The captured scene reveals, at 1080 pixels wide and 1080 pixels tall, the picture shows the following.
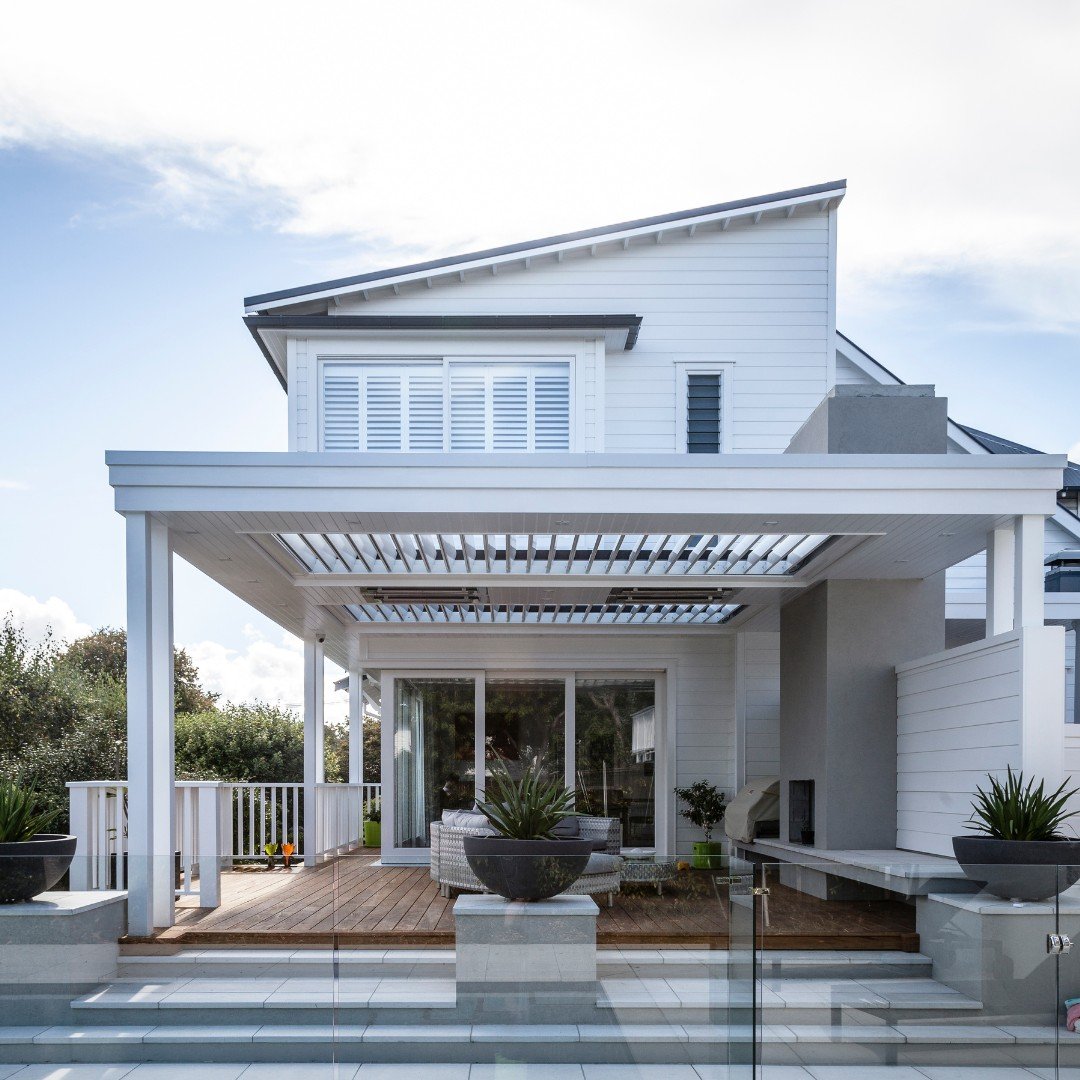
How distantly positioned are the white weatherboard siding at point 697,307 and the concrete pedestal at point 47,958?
7.80 m

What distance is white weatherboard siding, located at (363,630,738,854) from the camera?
12469mm

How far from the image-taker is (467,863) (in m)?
5.53

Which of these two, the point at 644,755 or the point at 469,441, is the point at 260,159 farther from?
the point at 644,755

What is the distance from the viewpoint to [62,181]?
19.9 meters

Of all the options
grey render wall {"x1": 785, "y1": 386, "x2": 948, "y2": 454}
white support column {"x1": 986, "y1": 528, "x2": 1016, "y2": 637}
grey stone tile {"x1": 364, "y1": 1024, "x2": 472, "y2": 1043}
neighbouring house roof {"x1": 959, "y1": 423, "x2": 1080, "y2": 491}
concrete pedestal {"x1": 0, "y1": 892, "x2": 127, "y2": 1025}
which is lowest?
grey stone tile {"x1": 364, "y1": 1024, "x2": 472, "y2": 1043}

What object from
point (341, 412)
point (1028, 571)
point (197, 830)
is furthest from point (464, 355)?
point (1028, 571)

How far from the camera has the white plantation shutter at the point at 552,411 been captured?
11750 millimetres

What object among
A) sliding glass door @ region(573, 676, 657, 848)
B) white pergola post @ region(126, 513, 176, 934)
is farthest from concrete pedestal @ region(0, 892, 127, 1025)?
sliding glass door @ region(573, 676, 657, 848)

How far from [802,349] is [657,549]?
4971 millimetres

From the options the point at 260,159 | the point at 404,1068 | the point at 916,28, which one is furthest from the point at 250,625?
the point at 404,1068

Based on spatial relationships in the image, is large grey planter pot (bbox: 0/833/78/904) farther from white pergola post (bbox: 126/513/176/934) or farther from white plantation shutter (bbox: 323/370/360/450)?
white plantation shutter (bbox: 323/370/360/450)

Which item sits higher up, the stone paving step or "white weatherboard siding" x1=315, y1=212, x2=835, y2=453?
"white weatherboard siding" x1=315, y1=212, x2=835, y2=453

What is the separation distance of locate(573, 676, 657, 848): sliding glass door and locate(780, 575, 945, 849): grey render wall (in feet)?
11.7

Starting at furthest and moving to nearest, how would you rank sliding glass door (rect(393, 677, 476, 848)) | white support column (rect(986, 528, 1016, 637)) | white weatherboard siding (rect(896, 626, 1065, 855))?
sliding glass door (rect(393, 677, 476, 848)) < white support column (rect(986, 528, 1016, 637)) < white weatherboard siding (rect(896, 626, 1065, 855))
